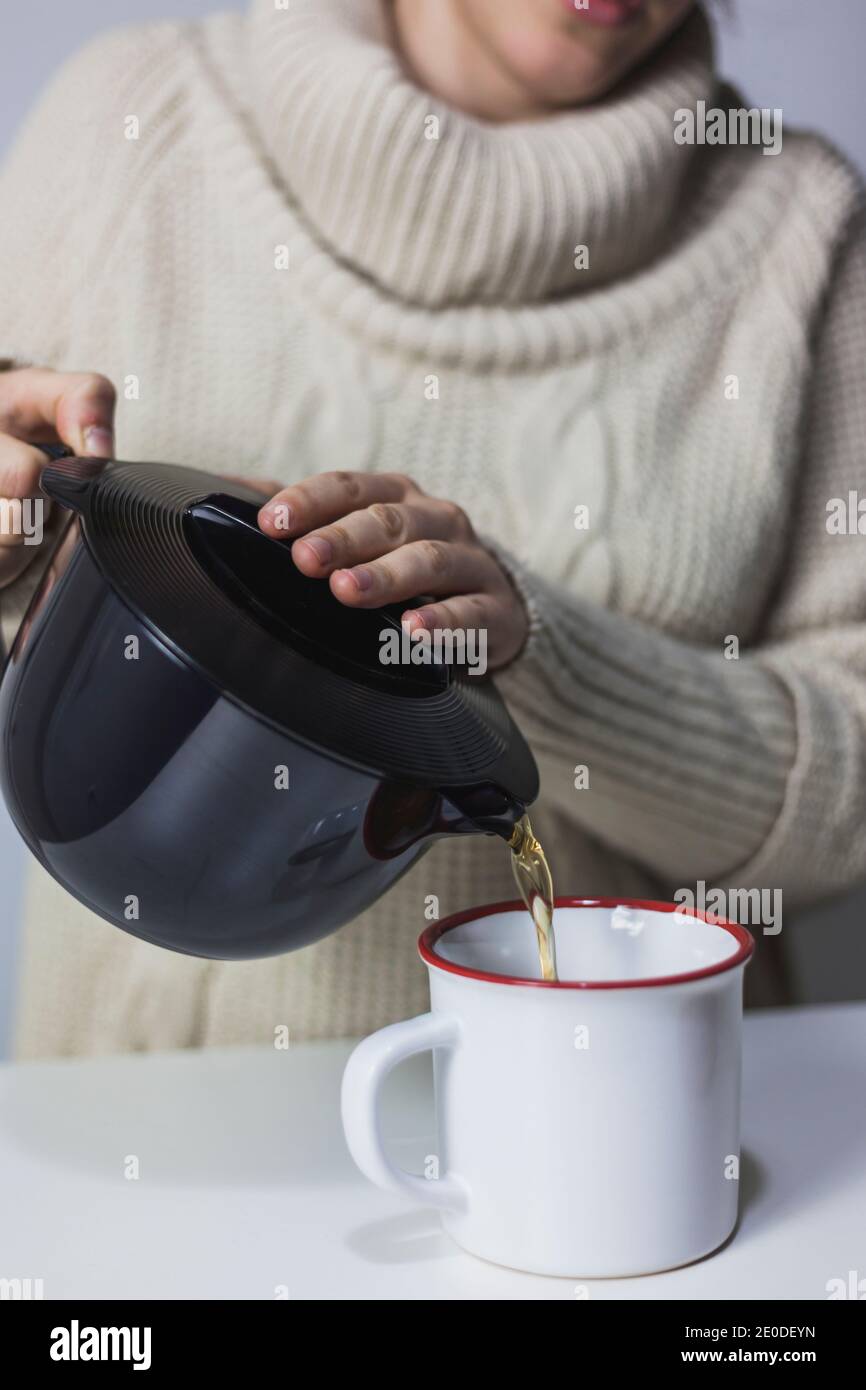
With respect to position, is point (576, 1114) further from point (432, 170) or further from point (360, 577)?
point (432, 170)

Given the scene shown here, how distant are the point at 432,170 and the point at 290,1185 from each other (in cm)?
59

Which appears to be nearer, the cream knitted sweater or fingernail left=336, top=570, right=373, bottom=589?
fingernail left=336, top=570, right=373, bottom=589

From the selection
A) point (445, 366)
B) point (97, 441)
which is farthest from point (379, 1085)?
point (445, 366)

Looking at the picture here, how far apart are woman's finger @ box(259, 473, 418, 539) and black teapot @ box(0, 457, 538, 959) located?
0.05 feet

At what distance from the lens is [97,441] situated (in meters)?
0.56

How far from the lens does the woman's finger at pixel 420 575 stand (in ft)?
1.50

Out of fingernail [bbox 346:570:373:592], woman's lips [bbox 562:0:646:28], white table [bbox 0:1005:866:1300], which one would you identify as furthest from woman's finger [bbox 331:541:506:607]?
woman's lips [bbox 562:0:646:28]

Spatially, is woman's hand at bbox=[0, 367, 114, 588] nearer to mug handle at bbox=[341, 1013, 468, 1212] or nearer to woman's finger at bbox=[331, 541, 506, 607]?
woman's finger at bbox=[331, 541, 506, 607]

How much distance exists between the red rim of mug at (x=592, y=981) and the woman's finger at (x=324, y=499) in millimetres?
159

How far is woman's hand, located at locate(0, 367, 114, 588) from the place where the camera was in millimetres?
527

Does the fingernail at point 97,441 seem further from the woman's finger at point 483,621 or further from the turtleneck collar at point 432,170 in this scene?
the turtleneck collar at point 432,170
